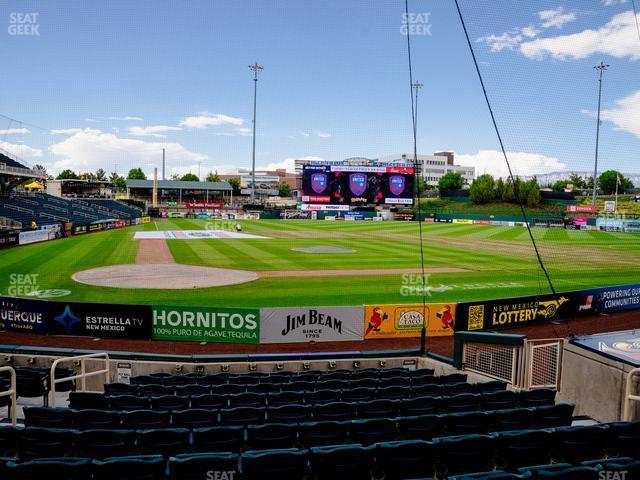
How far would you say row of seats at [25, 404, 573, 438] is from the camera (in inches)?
269

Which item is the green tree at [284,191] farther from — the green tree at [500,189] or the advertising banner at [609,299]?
the advertising banner at [609,299]

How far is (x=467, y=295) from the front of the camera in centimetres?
2575

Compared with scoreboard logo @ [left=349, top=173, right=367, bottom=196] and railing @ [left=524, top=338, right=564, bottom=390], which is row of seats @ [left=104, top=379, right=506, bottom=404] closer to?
railing @ [left=524, top=338, right=564, bottom=390]

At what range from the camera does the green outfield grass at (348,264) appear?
24844 millimetres

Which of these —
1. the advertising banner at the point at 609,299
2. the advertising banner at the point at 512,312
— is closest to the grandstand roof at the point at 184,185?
the advertising banner at the point at 609,299

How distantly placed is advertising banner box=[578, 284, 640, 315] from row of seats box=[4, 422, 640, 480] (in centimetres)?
1991

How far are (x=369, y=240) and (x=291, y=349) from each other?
1467 inches

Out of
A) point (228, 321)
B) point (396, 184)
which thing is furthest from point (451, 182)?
point (228, 321)

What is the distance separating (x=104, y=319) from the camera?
59.3 ft

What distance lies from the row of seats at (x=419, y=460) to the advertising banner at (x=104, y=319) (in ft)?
42.0

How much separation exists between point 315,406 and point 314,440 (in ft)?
4.29

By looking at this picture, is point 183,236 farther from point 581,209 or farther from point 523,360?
point 581,209

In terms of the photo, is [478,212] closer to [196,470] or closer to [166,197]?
[166,197]

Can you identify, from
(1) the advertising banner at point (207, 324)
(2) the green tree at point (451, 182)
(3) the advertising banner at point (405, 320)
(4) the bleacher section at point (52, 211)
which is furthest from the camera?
(2) the green tree at point (451, 182)
